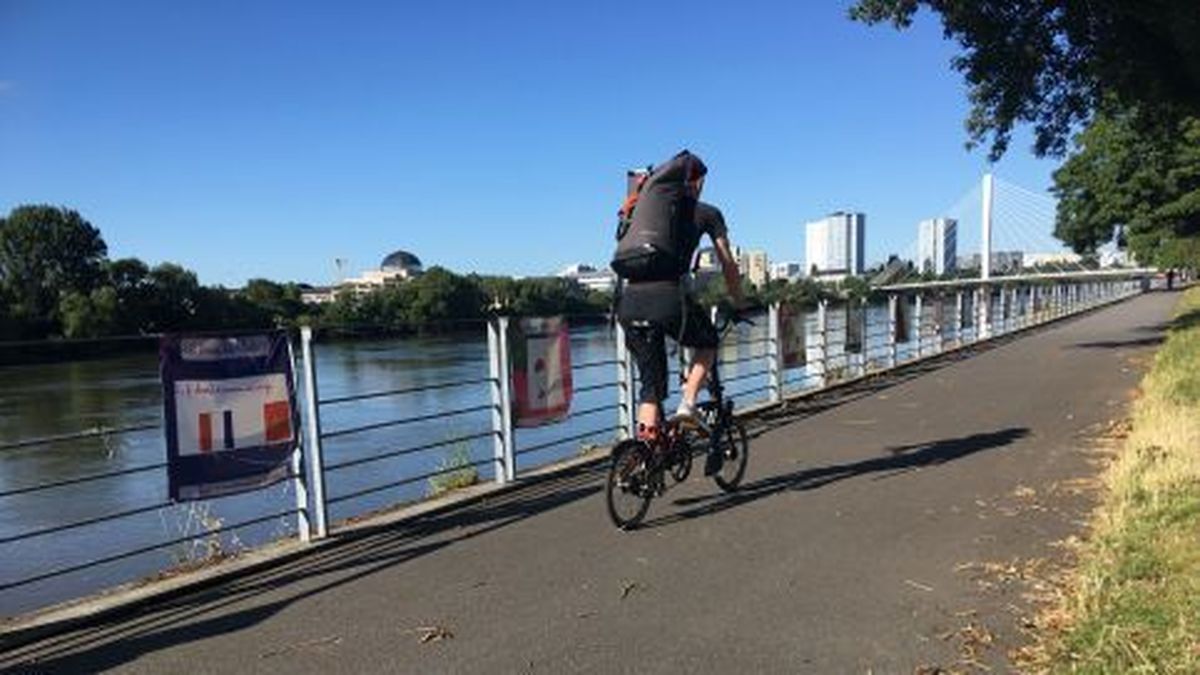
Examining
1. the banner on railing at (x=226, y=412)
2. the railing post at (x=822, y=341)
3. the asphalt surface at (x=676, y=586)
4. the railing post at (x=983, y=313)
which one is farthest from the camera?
the railing post at (x=983, y=313)

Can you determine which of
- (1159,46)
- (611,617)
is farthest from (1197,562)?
(1159,46)

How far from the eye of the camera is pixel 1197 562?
4.88 meters

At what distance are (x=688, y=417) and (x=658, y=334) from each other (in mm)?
622

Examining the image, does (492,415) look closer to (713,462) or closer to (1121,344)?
(713,462)

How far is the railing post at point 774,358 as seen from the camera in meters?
13.8

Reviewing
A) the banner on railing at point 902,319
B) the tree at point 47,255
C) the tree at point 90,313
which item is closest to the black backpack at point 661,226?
the banner on railing at point 902,319

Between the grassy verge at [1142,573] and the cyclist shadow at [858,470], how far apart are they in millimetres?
1516

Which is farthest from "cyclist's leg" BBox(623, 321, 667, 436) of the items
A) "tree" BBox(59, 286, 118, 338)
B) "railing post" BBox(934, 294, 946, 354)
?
"tree" BBox(59, 286, 118, 338)

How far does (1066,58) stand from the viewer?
1789 cm

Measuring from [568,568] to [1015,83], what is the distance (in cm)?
1527

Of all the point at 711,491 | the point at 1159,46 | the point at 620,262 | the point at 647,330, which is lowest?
the point at 711,491

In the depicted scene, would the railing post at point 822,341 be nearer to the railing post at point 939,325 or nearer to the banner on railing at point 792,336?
the banner on railing at point 792,336

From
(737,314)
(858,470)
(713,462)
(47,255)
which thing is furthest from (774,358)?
(47,255)

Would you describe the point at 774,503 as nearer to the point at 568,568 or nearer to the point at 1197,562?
the point at 568,568
